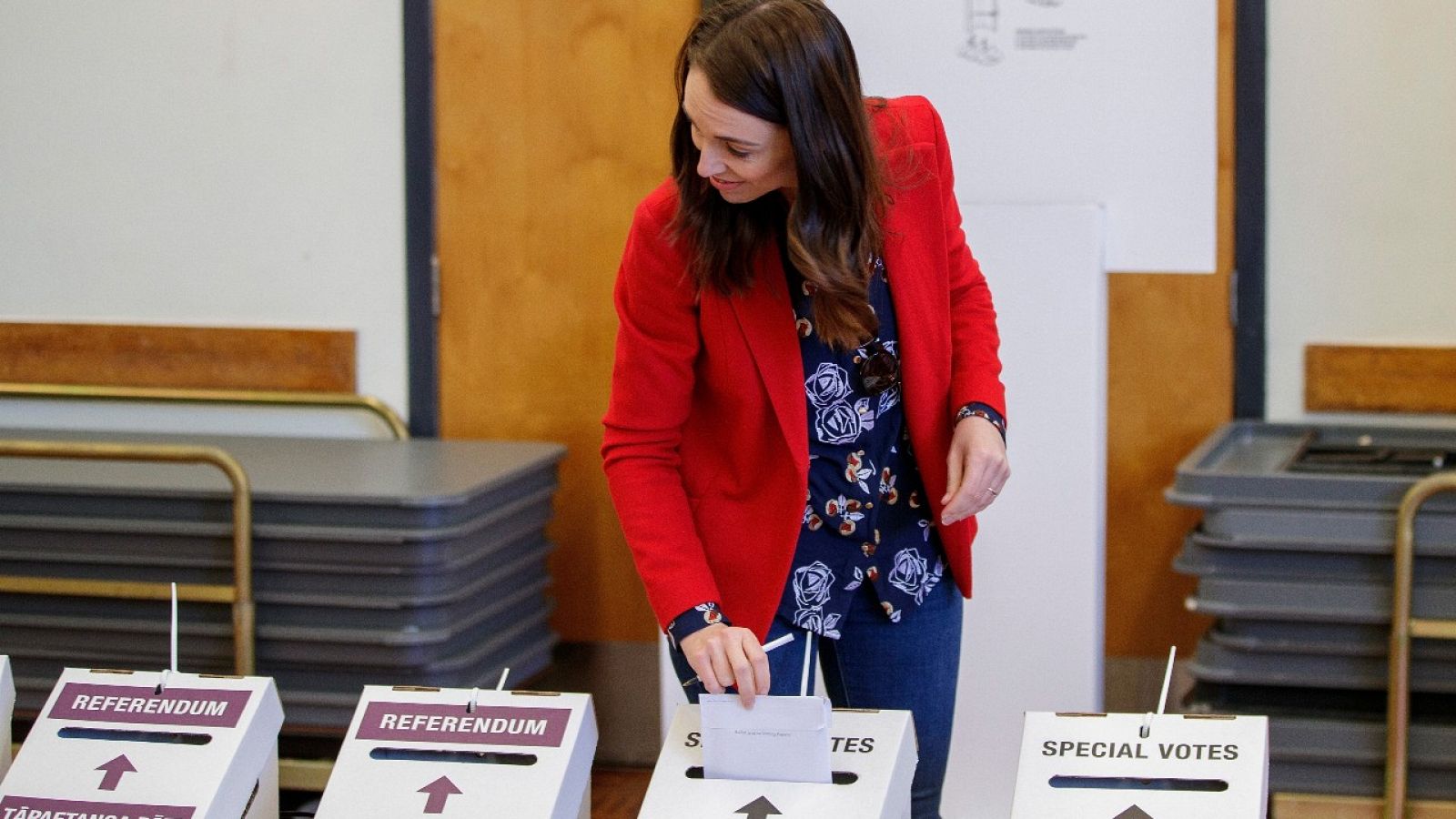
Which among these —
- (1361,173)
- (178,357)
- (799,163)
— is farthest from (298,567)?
(1361,173)

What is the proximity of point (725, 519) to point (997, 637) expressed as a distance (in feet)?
3.58

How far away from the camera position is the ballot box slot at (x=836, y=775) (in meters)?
1.26

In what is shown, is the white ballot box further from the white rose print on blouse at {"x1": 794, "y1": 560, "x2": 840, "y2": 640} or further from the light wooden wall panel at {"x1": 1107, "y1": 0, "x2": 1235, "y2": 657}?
the light wooden wall panel at {"x1": 1107, "y1": 0, "x2": 1235, "y2": 657}

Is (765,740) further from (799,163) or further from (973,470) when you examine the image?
(799,163)

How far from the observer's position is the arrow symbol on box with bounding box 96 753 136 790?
131 cm

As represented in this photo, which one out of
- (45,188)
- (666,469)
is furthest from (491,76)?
(666,469)

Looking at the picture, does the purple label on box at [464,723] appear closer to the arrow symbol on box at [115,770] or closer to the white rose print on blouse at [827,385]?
the arrow symbol on box at [115,770]

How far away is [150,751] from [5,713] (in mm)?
213

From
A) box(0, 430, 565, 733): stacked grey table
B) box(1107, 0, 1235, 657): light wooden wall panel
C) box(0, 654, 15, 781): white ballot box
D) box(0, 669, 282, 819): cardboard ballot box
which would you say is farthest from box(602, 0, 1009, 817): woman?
box(1107, 0, 1235, 657): light wooden wall panel

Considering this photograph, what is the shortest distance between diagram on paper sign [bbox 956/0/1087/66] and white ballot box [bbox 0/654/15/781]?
1.78m

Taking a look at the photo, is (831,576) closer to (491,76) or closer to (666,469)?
(666,469)

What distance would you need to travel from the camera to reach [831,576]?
1.56 metres

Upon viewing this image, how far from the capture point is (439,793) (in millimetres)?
1267

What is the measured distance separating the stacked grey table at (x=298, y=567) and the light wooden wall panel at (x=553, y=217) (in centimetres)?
31
